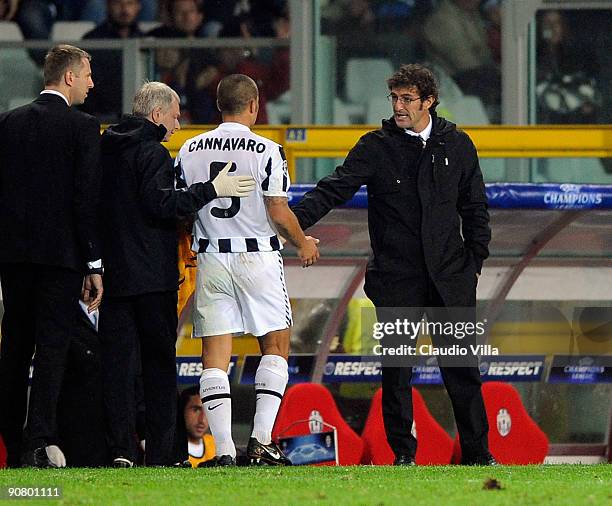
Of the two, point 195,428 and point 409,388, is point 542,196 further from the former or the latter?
point 409,388

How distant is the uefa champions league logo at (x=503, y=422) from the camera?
36.4ft

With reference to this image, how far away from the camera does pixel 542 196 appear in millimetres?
10453

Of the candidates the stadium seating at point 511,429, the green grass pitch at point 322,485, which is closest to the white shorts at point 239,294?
the green grass pitch at point 322,485

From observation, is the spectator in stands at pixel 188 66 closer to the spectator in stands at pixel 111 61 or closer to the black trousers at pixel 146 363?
the spectator in stands at pixel 111 61

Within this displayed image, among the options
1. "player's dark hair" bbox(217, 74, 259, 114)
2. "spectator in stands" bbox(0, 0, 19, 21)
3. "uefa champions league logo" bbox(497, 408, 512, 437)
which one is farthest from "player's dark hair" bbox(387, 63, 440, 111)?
"spectator in stands" bbox(0, 0, 19, 21)

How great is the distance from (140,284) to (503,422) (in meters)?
3.97

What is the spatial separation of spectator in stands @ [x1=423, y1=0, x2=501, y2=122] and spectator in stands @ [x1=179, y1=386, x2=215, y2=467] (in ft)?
16.8

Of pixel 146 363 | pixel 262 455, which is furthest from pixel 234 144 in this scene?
pixel 262 455

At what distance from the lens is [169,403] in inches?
312

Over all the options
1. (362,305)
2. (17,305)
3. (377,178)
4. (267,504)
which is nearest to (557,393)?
(362,305)

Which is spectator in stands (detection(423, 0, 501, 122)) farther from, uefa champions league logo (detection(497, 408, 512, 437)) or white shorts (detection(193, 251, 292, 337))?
white shorts (detection(193, 251, 292, 337))

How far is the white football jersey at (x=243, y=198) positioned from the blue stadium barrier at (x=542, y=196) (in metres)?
2.60

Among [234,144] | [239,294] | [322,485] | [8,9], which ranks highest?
[8,9]

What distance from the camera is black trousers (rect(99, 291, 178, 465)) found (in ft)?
25.9
